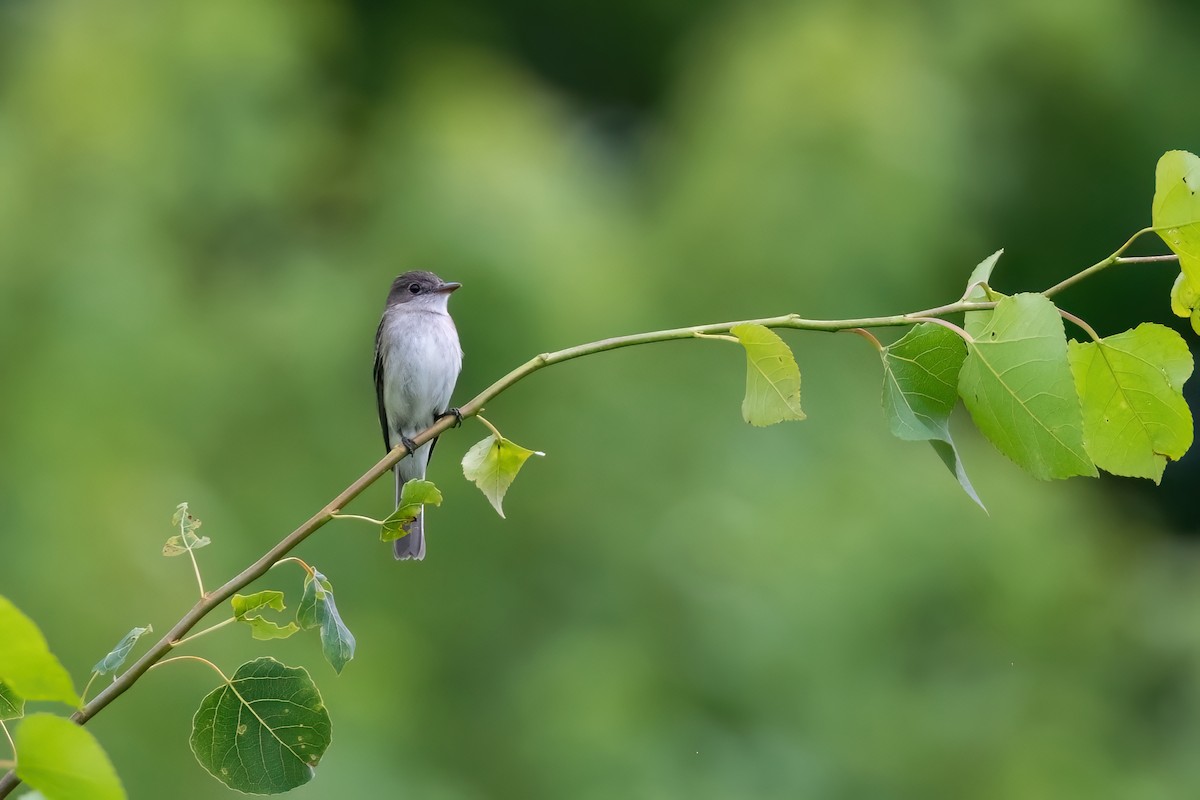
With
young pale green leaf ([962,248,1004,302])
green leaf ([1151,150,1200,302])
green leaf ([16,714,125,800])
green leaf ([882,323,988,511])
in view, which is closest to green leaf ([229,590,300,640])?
green leaf ([16,714,125,800])

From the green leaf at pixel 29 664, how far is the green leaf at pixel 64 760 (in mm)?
19

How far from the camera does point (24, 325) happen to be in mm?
6902

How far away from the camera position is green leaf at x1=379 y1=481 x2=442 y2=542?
4.57 ft

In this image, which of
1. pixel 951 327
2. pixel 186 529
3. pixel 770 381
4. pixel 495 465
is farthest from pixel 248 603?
pixel 951 327

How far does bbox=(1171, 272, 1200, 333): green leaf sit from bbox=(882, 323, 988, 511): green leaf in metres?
0.25

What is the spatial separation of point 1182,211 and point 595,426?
6023 mm

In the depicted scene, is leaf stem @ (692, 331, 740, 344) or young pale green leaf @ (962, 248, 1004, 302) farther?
young pale green leaf @ (962, 248, 1004, 302)

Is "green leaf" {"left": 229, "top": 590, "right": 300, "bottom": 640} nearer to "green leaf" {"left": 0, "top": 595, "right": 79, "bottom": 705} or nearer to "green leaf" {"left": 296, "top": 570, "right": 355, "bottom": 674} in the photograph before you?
"green leaf" {"left": 296, "top": 570, "right": 355, "bottom": 674}

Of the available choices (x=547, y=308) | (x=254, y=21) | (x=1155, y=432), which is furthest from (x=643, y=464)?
(x=1155, y=432)

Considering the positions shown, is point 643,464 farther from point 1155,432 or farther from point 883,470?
point 1155,432

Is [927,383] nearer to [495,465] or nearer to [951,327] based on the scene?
[951,327]

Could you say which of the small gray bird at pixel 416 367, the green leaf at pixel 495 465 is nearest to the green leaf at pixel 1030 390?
the green leaf at pixel 495 465

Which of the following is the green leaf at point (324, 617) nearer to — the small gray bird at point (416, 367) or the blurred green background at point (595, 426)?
the small gray bird at point (416, 367)

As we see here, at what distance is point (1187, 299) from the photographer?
1.51 metres
